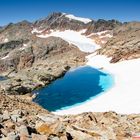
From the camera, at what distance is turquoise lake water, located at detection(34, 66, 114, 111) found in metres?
69.1

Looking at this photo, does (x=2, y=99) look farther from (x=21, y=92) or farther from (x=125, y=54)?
(x=125, y=54)

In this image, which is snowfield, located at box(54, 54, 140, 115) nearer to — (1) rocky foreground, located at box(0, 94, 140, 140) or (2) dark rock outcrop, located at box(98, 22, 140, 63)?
(1) rocky foreground, located at box(0, 94, 140, 140)

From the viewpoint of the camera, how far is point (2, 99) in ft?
132

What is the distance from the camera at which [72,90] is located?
8431 cm

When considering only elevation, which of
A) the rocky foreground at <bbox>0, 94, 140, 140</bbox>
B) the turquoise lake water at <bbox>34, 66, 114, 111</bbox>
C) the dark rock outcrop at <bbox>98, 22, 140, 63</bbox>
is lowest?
the rocky foreground at <bbox>0, 94, 140, 140</bbox>

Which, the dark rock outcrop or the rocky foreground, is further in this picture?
the dark rock outcrop

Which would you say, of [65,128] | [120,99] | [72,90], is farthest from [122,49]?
[65,128]

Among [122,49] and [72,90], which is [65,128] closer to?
[72,90]

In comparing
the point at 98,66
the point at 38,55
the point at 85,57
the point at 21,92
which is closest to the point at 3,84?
the point at 21,92

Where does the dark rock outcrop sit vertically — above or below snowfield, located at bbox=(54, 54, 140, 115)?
above

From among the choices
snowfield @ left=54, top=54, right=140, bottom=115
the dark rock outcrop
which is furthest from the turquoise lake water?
the dark rock outcrop

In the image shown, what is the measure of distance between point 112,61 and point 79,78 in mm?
31593

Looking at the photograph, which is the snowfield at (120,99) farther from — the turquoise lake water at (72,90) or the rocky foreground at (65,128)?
the rocky foreground at (65,128)

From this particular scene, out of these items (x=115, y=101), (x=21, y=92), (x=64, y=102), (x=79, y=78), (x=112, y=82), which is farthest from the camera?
(x=79, y=78)
